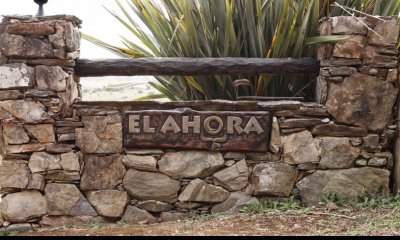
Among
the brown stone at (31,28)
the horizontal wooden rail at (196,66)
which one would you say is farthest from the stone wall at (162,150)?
the horizontal wooden rail at (196,66)

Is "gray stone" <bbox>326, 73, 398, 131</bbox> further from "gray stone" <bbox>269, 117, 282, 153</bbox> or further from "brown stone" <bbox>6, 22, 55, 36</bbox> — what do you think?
"brown stone" <bbox>6, 22, 55, 36</bbox>

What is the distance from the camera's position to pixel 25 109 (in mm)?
4348

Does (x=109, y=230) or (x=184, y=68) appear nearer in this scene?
(x=109, y=230)

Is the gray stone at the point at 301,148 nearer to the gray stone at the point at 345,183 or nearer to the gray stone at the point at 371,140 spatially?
the gray stone at the point at 345,183

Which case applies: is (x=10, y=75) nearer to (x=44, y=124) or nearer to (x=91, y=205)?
(x=44, y=124)

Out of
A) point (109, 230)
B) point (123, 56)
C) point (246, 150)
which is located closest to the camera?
point (109, 230)

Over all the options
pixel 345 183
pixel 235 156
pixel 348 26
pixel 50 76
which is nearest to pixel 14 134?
pixel 50 76

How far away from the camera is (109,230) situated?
160 inches

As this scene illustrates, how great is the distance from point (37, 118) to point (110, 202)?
0.93 m

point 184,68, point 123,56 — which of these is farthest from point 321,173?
point 123,56

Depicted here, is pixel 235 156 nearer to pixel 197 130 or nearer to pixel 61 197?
pixel 197 130

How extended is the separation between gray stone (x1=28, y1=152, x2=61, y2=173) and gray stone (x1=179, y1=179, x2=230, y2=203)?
3.57ft

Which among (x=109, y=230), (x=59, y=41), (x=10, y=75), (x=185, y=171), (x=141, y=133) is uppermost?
(x=59, y=41)

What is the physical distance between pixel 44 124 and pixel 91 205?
0.79m
